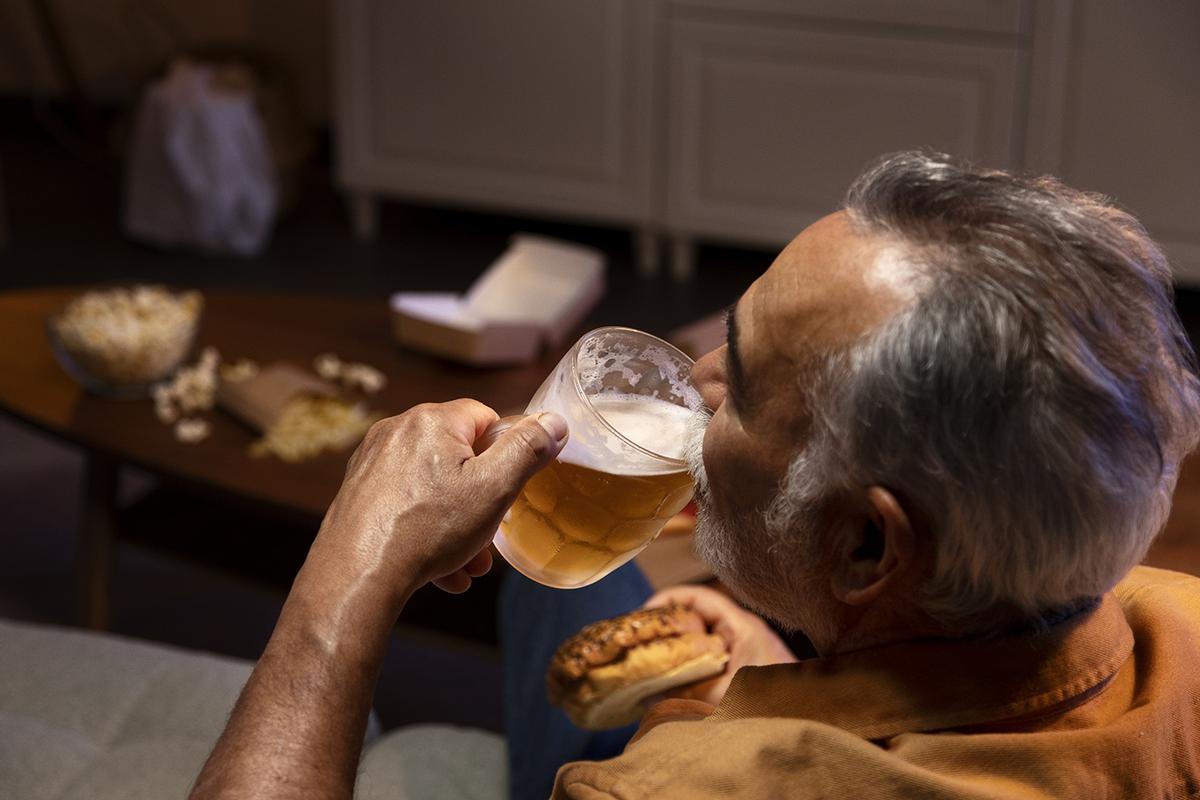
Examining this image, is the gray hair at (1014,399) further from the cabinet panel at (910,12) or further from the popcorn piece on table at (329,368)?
the cabinet panel at (910,12)

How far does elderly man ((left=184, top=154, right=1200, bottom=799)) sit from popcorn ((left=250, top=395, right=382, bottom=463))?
1125mm

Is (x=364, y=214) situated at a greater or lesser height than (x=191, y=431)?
lesser

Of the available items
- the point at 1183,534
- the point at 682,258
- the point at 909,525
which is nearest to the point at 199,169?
the point at 682,258

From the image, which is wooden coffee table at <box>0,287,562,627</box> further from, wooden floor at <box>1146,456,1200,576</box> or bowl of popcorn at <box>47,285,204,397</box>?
wooden floor at <box>1146,456,1200,576</box>

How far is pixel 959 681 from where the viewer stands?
0.91 meters

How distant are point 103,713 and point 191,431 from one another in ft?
2.08

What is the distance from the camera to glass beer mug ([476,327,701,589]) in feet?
3.45

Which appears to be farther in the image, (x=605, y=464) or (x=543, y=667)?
(x=543, y=667)

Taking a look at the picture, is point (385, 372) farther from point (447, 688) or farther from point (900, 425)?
point (900, 425)

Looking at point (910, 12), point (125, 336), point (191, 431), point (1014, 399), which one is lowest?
point (191, 431)

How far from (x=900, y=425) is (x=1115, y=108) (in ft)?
10.6

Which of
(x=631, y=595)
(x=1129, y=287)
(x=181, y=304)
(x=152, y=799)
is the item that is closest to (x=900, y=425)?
(x=1129, y=287)

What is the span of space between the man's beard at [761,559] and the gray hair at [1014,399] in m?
0.06

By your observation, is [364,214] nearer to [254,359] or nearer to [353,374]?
[254,359]
